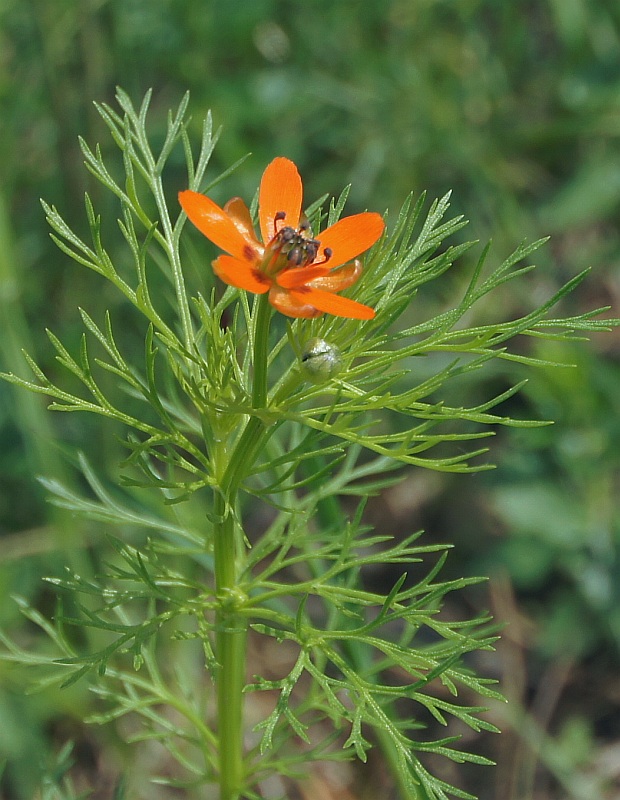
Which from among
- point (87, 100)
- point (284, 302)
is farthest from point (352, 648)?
point (87, 100)

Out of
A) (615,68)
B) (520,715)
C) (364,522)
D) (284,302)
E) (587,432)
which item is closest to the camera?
(284,302)

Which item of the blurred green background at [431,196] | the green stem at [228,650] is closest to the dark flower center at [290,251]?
the green stem at [228,650]

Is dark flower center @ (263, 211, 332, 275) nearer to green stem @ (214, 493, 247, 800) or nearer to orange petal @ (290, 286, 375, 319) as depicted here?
orange petal @ (290, 286, 375, 319)

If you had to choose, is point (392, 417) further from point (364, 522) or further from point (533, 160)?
point (533, 160)

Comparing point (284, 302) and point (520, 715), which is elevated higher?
point (284, 302)

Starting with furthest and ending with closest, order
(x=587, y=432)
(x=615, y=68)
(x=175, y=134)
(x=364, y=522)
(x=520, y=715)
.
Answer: (x=615, y=68)
(x=364, y=522)
(x=587, y=432)
(x=520, y=715)
(x=175, y=134)

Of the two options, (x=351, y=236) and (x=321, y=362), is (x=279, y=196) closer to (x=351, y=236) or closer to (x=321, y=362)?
(x=351, y=236)

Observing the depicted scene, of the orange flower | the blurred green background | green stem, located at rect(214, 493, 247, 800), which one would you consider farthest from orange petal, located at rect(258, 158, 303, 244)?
the blurred green background

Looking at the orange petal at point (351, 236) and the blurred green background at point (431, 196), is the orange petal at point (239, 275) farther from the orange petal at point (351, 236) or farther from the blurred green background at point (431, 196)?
the blurred green background at point (431, 196)
